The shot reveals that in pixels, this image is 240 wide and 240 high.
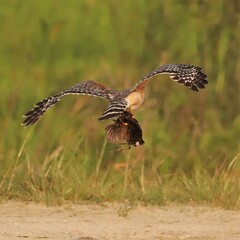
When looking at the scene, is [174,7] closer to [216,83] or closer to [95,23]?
[216,83]

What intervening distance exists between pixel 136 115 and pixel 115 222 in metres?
1.74

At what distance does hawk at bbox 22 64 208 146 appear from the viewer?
23.7ft

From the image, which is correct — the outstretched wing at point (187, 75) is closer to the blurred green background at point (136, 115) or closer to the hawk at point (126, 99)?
the hawk at point (126, 99)

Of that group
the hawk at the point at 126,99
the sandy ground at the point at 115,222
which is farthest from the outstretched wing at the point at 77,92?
the sandy ground at the point at 115,222

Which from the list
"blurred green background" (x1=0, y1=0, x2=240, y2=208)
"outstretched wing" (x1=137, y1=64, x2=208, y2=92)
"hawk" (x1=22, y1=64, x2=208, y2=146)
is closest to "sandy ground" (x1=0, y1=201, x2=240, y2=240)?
"blurred green background" (x1=0, y1=0, x2=240, y2=208)

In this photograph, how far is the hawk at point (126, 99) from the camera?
7.22m

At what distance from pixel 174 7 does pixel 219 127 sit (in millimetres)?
1443

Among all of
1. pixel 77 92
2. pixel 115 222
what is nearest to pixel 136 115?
pixel 115 222

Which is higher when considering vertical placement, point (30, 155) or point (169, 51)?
point (169, 51)

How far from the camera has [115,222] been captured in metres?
8.14

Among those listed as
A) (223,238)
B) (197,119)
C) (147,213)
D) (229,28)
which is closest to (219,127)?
(197,119)

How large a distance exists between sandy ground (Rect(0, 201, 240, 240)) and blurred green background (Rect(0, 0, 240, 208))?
0.54ft

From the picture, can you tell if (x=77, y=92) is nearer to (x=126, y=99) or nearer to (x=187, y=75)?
(x=126, y=99)

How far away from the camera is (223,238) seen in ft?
Answer: 25.2
